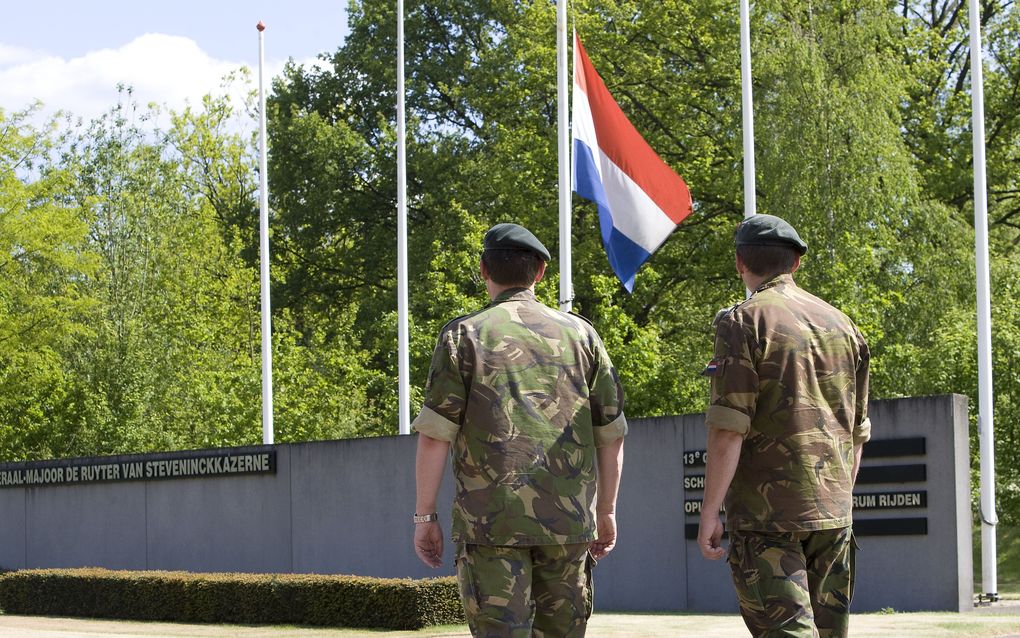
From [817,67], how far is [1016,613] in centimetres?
1164

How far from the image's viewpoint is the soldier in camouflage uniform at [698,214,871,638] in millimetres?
4633

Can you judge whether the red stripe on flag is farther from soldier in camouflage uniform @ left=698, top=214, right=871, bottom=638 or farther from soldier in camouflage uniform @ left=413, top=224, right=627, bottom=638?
soldier in camouflage uniform @ left=413, top=224, right=627, bottom=638

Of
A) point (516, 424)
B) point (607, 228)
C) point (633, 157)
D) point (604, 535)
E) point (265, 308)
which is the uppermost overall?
point (633, 157)

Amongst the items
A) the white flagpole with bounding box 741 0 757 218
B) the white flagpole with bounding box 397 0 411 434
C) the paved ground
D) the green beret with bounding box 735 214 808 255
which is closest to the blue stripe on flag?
the white flagpole with bounding box 741 0 757 218

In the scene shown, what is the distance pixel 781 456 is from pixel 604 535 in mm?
653

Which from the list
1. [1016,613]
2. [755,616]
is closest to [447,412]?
[755,616]

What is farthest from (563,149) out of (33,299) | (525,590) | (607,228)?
(33,299)

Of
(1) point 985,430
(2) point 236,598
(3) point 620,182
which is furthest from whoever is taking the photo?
(3) point 620,182

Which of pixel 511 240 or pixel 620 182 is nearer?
pixel 511 240

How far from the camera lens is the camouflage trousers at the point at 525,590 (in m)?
4.40

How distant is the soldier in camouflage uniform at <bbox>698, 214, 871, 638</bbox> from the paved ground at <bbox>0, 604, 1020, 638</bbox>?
6135mm

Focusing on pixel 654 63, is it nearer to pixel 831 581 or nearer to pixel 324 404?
pixel 324 404

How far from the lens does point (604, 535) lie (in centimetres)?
475

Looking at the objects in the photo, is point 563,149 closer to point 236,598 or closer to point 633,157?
point 633,157
